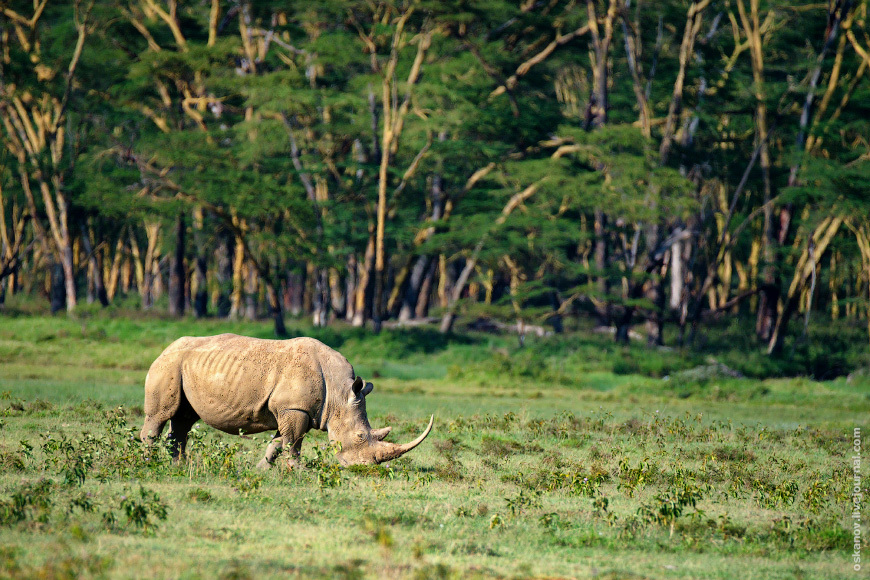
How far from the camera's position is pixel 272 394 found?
1090cm

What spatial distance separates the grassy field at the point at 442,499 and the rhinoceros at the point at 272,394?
32cm

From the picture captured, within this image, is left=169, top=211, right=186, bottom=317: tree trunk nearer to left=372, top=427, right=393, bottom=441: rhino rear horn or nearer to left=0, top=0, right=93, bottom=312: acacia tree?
left=0, top=0, right=93, bottom=312: acacia tree

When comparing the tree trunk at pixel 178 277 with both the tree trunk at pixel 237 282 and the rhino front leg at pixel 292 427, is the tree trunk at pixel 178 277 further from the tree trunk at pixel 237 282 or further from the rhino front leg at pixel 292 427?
the rhino front leg at pixel 292 427

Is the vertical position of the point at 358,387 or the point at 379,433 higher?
the point at 358,387

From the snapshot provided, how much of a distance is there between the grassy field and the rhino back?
1.39 feet

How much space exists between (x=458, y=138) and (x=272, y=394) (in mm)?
23503

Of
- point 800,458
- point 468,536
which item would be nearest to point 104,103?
point 800,458

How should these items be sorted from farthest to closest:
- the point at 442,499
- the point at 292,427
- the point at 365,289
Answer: the point at 365,289 → the point at 292,427 → the point at 442,499

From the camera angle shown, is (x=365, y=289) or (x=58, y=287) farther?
(x=58, y=287)

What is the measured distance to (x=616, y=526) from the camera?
9.06m

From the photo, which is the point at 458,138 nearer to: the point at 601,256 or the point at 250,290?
the point at 601,256

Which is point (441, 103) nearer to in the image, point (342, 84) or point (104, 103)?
point (342, 84)

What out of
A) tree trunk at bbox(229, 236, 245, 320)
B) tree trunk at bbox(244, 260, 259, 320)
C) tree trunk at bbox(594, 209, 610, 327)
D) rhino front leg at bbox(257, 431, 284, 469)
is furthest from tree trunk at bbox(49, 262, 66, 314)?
rhino front leg at bbox(257, 431, 284, 469)

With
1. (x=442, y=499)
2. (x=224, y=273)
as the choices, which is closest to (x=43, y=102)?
(x=224, y=273)
